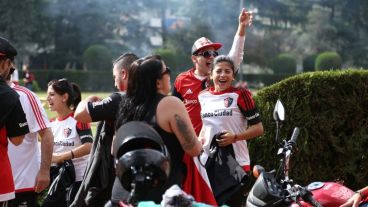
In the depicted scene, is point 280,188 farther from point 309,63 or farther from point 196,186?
point 309,63

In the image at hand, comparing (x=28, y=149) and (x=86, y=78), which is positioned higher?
(x=28, y=149)

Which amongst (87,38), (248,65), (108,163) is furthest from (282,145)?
(248,65)

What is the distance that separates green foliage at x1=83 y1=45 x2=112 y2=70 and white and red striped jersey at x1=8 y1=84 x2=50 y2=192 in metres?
50.1

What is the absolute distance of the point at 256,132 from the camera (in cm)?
634

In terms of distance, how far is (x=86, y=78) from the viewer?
55.0 m

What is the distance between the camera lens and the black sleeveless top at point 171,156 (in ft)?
14.2

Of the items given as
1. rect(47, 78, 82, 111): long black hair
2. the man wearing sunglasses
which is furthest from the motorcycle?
rect(47, 78, 82, 111): long black hair

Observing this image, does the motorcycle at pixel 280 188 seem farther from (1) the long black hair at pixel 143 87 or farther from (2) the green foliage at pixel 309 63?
(2) the green foliage at pixel 309 63

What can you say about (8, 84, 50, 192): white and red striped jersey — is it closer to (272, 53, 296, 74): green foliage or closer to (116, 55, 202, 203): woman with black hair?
(116, 55, 202, 203): woman with black hair

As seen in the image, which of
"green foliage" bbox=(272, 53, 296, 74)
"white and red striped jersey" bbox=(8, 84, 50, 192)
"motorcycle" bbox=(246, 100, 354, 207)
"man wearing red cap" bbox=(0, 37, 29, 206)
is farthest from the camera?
"green foliage" bbox=(272, 53, 296, 74)

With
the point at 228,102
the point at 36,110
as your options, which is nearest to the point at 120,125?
the point at 36,110

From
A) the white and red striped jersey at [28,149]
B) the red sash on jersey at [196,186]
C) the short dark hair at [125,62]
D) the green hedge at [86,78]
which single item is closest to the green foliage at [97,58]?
the green hedge at [86,78]

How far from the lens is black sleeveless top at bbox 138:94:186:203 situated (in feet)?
14.2

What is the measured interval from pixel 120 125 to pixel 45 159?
3.81 feet
